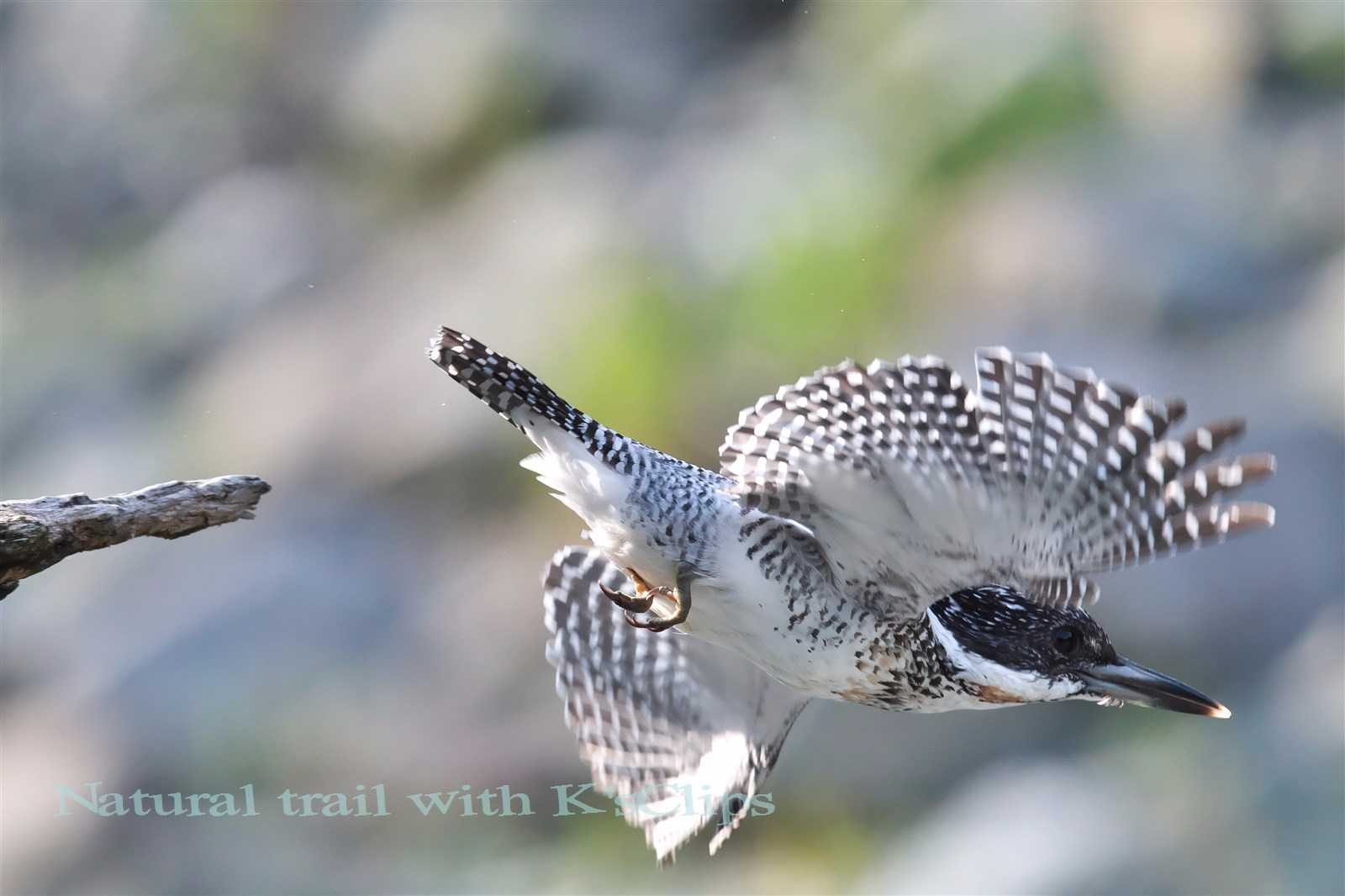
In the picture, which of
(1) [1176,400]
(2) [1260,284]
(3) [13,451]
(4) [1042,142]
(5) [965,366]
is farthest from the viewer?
(3) [13,451]

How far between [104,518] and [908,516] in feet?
4.03

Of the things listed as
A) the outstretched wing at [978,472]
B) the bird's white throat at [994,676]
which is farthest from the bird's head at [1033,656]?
the outstretched wing at [978,472]

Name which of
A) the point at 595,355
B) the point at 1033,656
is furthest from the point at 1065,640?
the point at 595,355

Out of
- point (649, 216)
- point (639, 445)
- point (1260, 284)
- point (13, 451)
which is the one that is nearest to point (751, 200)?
point (649, 216)

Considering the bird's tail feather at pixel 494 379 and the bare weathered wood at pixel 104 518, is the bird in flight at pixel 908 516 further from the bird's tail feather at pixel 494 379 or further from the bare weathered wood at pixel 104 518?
the bare weathered wood at pixel 104 518

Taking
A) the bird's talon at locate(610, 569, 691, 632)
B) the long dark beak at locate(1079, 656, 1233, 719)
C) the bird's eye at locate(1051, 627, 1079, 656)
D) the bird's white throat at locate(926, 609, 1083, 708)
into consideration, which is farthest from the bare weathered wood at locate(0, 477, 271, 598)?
the long dark beak at locate(1079, 656, 1233, 719)

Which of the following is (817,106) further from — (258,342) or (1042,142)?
(258,342)

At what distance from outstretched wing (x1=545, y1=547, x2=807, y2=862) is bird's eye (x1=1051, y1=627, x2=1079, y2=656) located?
0.61 meters

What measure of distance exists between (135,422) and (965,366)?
17.8 feet

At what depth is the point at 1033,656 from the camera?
267cm

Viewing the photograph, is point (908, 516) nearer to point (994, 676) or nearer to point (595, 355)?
point (994, 676)

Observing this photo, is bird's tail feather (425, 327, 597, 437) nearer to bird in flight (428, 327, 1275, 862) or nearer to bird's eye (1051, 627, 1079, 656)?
bird in flight (428, 327, 1275, 862)

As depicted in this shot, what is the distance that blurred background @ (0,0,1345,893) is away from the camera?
6832 millimetres

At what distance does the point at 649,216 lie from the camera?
365 inches
